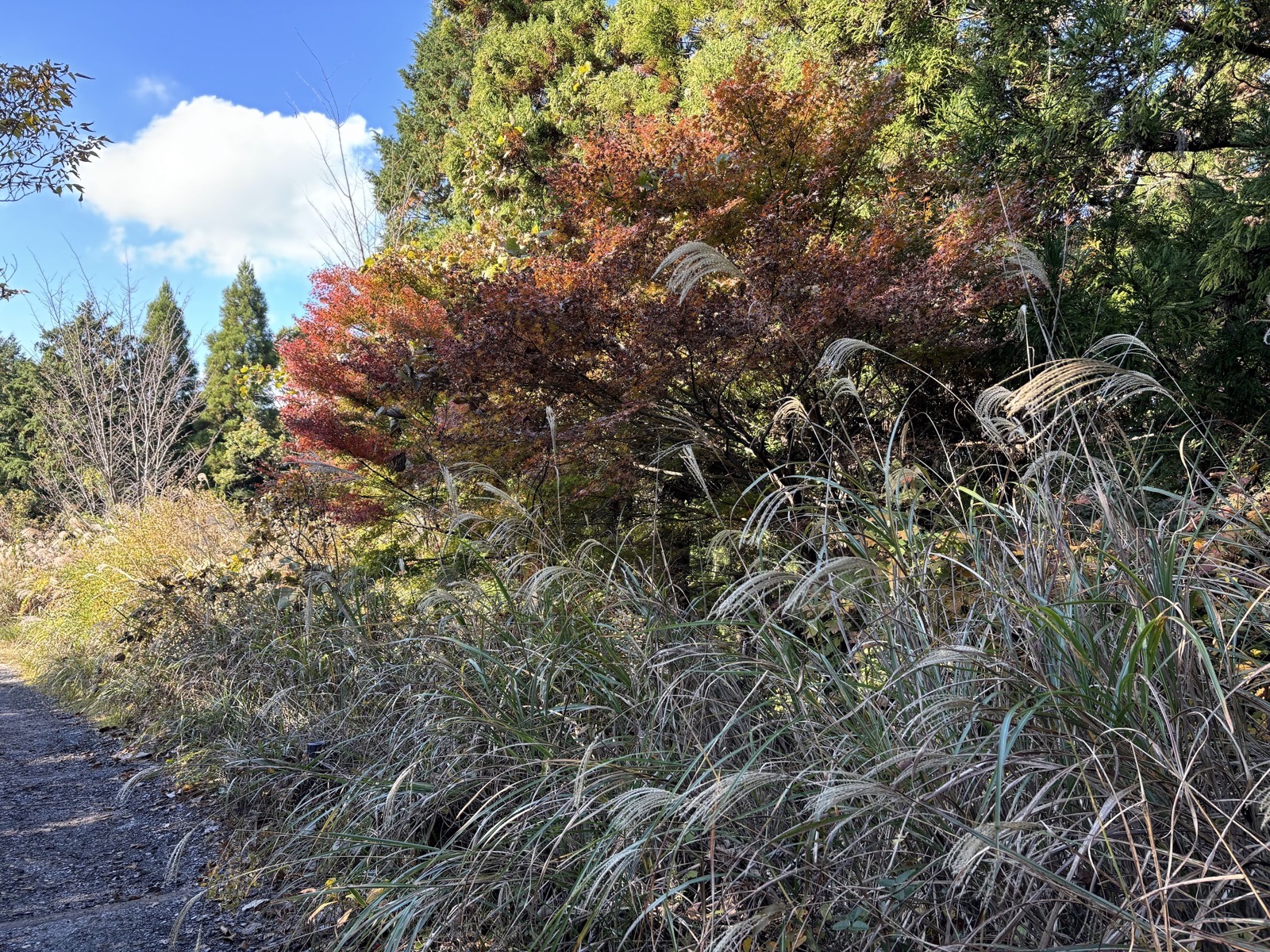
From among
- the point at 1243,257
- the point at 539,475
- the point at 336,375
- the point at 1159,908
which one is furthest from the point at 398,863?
the point at 1243,257

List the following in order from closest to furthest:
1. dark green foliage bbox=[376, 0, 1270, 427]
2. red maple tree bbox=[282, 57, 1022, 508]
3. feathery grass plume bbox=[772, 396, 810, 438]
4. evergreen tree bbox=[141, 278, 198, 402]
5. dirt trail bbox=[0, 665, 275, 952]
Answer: dirt trail bbox=[0, 665, 275, 952], feathery grass plume bbox=[772, 396, 810, 438], red maple tree bbox=[282, 57, 1022, 508], dark green foliage bbox=[376, 0, 1270, 427], evergreen tree bbox=[141, 278, 198, 402]

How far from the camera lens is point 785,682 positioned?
2.03 meters

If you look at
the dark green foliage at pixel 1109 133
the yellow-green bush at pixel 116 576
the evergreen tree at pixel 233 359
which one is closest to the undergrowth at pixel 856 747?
the dark green foliage at pixel 1109 133

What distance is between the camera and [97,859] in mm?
3301

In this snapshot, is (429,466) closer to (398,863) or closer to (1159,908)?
(398,863)

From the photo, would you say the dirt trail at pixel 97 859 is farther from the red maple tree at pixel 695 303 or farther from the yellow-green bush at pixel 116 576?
the red maple tree at pixel 695 303

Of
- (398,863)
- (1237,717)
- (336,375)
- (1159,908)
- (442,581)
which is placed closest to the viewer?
(1159,908)

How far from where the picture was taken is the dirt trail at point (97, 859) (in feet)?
8.31

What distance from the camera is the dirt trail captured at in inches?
99.7

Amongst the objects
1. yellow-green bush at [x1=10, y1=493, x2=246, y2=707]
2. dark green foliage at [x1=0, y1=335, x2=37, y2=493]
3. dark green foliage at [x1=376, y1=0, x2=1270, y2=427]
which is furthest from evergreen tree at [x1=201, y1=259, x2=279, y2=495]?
dark green foliage at [x1=376, y1=0, x2=1270, y2=427]

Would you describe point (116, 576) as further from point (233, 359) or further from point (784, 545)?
point (233, 359)

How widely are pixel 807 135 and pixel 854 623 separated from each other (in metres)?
3.50

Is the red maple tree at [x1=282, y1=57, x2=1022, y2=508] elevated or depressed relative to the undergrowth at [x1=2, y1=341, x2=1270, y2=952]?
elevated

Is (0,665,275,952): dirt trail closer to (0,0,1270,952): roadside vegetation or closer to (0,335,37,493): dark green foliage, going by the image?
(0,0,1270,952): roadside vegetation
